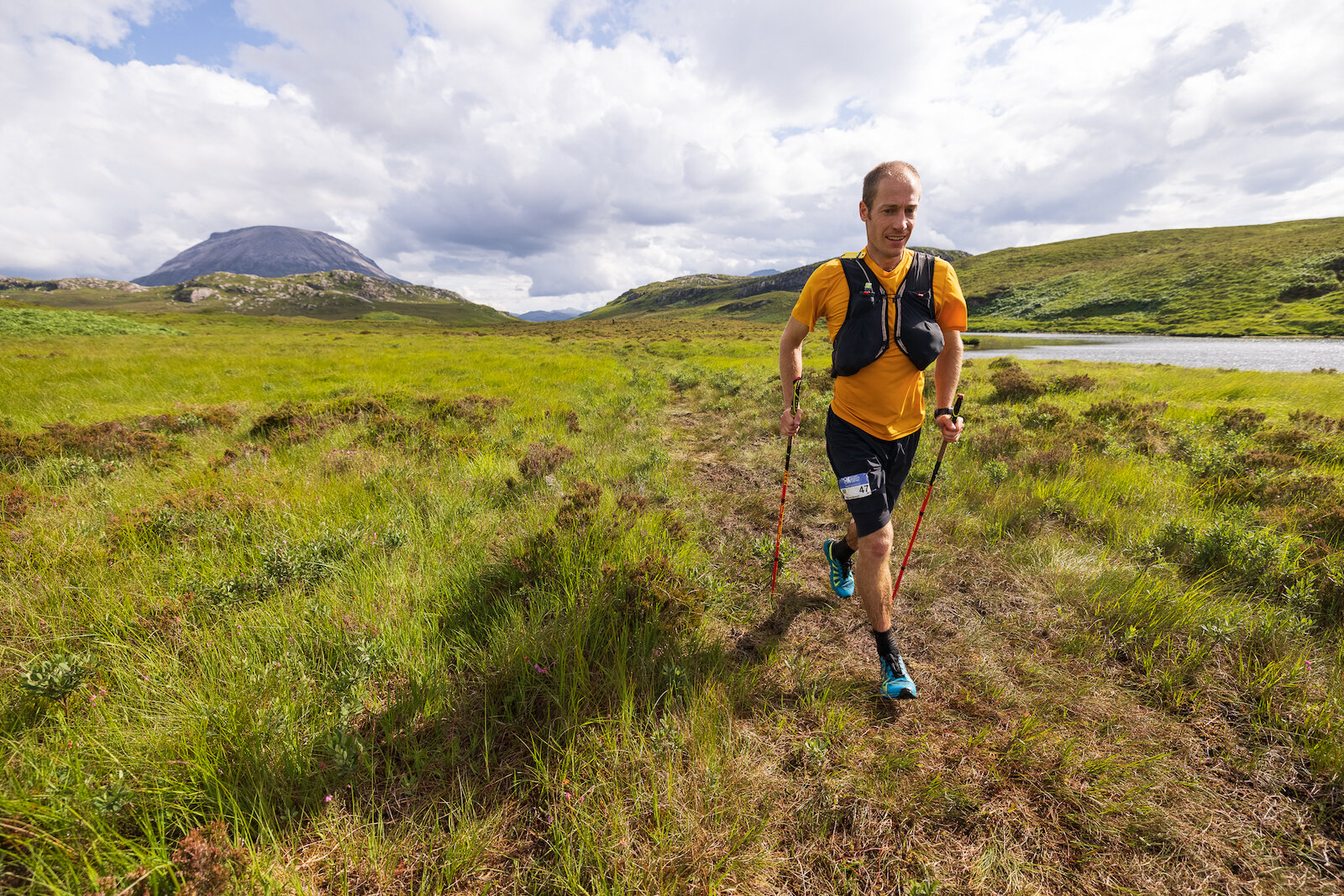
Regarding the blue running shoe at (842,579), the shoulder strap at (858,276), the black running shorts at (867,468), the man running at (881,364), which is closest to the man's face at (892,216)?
the man running at (881,364)

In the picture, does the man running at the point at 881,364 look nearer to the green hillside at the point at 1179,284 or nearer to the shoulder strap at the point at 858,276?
the shoulder strap at the point at 858,276

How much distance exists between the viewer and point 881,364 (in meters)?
3.44

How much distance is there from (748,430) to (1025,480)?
503cm

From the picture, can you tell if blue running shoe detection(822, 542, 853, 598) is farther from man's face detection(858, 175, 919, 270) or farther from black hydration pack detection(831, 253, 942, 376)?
man's face detection(858, 175, 919, 270)

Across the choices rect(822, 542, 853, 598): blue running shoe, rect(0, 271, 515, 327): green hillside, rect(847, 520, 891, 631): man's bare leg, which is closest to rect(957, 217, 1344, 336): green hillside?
rect(822, 542, 853, 598): blue running shoe

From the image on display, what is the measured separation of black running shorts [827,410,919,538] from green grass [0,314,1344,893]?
1154 millimetres

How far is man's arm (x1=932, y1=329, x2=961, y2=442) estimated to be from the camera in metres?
3.54

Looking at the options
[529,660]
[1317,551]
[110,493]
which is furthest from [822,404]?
[110,493]

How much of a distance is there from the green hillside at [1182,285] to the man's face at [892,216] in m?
88.1

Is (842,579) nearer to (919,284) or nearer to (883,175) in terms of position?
(919,284)

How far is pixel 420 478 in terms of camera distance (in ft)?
18.7

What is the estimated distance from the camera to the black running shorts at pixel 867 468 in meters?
3.29

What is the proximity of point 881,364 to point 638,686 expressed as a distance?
296 centimetres

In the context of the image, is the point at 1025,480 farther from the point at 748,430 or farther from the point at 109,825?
the point at 109,825
